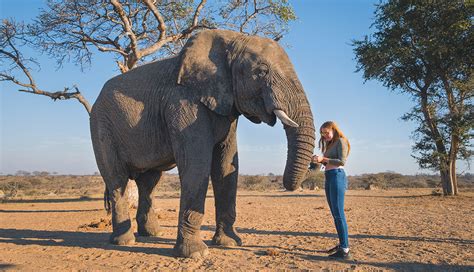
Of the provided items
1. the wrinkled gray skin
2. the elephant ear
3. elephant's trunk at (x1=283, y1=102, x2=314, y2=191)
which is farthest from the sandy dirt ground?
the elephant ear

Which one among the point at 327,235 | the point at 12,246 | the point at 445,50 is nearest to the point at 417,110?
the point at 445,50

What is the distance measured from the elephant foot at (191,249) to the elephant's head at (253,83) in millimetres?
1507

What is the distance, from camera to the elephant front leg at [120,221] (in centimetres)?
696

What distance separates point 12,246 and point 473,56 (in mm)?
17789

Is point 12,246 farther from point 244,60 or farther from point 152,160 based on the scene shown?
point 244,60

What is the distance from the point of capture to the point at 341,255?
5680mm

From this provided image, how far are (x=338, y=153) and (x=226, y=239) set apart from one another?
7.58 feet

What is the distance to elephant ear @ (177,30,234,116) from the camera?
6086mm

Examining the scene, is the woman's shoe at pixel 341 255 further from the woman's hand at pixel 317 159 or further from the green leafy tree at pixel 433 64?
the green leafy tree at pixel 433 64

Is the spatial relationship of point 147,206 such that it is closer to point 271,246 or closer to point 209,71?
point 271,246

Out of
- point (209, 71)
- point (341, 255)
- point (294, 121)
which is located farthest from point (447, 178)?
point (209, 71)

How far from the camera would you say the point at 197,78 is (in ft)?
20.3

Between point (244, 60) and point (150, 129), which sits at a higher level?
point (244, 60)

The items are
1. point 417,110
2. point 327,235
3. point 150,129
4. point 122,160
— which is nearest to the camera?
point 150,129
